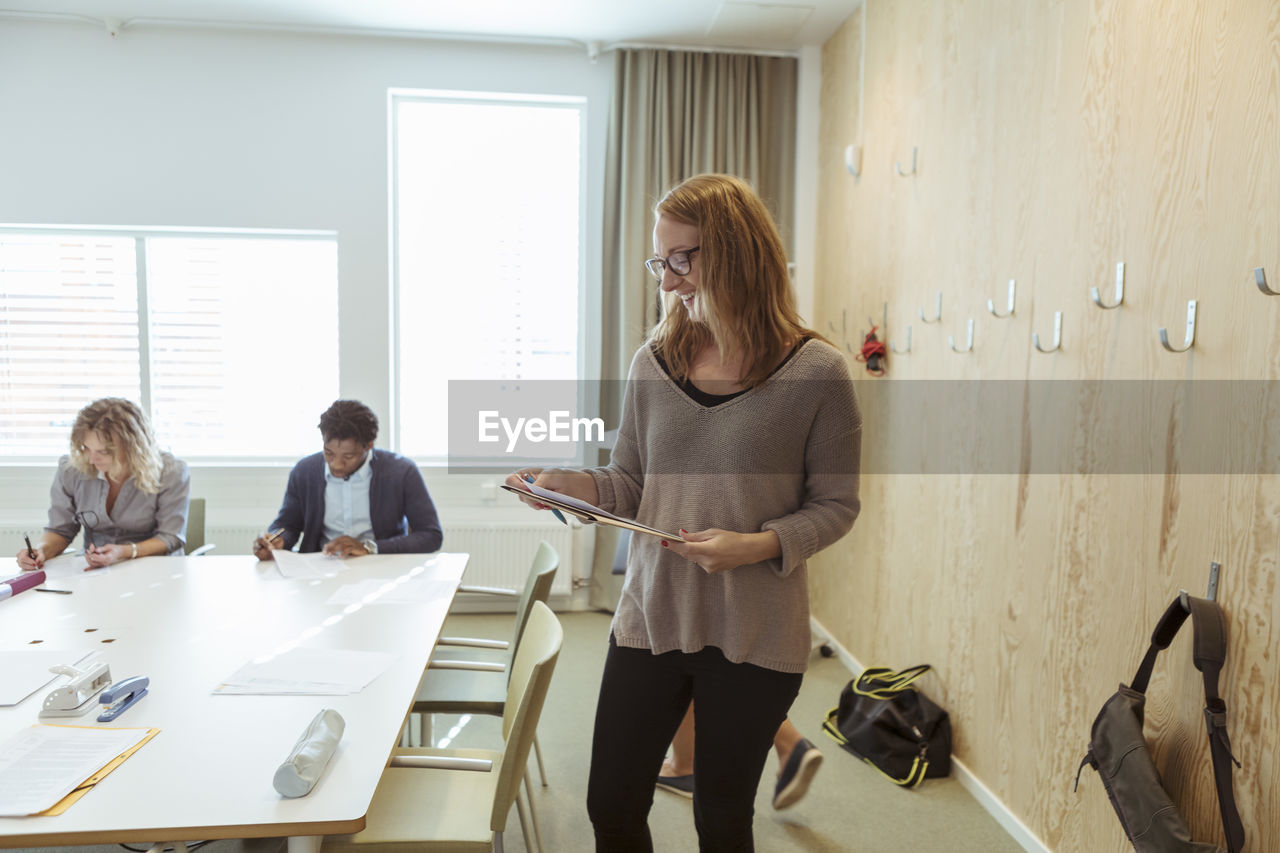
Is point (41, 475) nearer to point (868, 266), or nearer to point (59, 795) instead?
point (59, 795)

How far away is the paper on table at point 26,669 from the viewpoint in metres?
1.52

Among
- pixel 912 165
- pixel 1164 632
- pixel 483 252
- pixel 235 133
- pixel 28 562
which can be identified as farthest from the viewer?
pixel 483 252

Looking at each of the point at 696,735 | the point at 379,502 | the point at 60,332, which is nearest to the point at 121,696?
the point at 696,735

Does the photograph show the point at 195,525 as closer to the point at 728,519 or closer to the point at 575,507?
the point at 575,507

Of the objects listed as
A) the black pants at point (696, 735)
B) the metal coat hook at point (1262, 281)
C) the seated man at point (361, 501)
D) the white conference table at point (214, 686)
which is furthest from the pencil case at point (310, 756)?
the metal coat hook at point (1262, 281)

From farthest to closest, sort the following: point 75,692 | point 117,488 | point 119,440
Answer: point 117,488 < point 119,440 < point 75,692

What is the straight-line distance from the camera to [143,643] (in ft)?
6.04

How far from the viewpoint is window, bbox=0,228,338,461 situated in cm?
416

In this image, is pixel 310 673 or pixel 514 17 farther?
pixel 514 17

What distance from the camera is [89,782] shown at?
47.5 inches

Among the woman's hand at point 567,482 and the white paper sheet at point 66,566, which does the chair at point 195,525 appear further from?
the woman's hand at point 567,482

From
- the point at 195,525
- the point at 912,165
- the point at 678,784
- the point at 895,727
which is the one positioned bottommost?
the point at 678,784

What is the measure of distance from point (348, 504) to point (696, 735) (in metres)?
1.93

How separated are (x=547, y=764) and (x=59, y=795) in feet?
5.54
